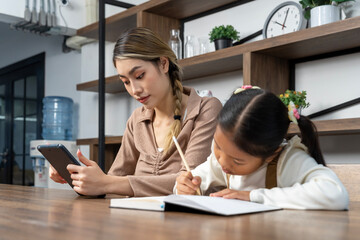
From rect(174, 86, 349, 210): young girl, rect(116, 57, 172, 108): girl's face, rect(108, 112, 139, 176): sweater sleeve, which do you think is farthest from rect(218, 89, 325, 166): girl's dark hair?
rect(108, 112, 139, 176): sweater sleeve

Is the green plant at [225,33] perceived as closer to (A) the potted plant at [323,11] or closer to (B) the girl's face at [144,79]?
(A) the potted plant at [323,11]

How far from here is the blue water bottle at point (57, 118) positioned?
15.2 feet

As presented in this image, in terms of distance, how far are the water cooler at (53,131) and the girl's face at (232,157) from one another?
327 centimetres

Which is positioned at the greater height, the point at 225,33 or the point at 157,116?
the point at 225,33

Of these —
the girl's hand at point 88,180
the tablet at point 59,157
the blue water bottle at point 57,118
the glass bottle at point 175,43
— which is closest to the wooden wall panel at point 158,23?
the glass bottle at point 175,43

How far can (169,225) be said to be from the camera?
2.40ft

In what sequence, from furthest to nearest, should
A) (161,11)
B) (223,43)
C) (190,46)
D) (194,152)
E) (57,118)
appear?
(57,118) < (161,11) < (190,46) < (223,43) < (194,152)

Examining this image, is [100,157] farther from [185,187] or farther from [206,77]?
[185,187]

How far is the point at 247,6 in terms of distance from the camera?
305 cm

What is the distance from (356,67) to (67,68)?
319 centimetres

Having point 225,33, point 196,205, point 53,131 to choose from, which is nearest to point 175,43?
point 225,33

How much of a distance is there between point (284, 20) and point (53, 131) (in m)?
3.07

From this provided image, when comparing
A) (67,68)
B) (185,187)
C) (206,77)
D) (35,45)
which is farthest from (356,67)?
(35,45)

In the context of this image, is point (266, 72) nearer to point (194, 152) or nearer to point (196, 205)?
point (194, 152)
